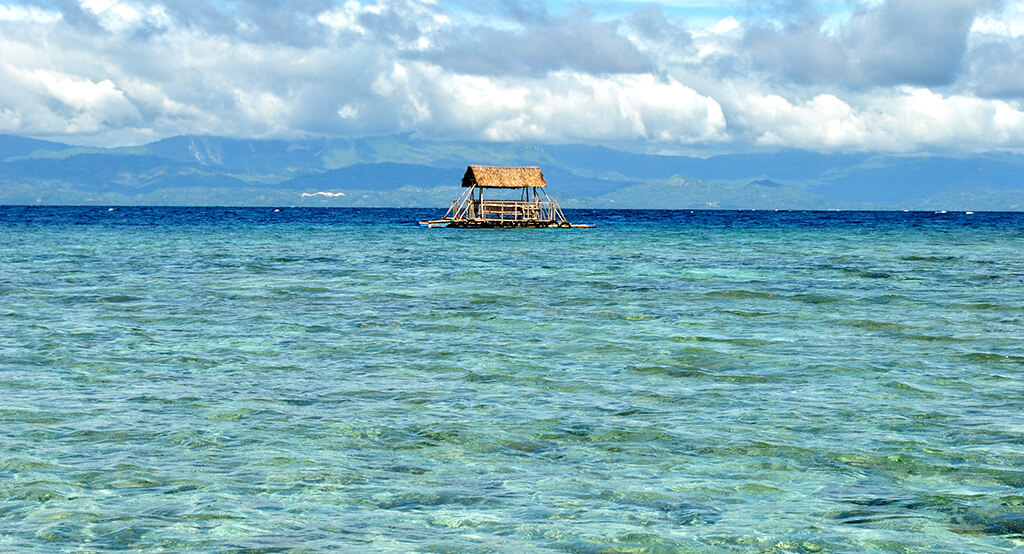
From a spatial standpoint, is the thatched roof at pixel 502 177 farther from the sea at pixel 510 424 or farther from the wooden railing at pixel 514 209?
the sea at pixel 510 424

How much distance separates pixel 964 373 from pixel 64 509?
1051 centimetres

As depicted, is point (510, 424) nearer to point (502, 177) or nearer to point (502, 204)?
point (502, 177)

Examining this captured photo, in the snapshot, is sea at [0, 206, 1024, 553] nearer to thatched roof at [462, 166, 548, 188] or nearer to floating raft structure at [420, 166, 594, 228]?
thatched roof at [462, 166, 548, 188]

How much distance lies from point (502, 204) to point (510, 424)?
6002 centimetres

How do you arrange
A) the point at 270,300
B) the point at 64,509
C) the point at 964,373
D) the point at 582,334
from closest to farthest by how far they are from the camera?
the point at 64,509 → the point at 964,373 → the point at 582,334 → the point at 270,300

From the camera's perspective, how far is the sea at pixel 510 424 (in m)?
6.21

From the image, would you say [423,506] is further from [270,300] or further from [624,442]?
[270,300]

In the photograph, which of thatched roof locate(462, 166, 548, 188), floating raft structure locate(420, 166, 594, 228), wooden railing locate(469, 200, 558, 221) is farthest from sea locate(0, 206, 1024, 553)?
wooden railing locate(469, 200, 558, 221)

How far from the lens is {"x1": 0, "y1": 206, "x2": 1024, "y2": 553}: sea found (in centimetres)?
621

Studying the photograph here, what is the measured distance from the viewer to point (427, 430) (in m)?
8.74

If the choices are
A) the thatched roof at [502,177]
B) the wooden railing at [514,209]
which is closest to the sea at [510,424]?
the thatched roof at [502,177]

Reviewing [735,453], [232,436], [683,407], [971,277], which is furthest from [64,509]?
[971,277]

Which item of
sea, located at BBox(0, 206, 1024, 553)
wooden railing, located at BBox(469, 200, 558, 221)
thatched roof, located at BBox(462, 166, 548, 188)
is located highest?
thatched roof, located at BBox(462, 166, 548, 188)

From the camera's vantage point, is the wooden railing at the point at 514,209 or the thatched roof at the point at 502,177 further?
the wooden railing at the point at 514,209
